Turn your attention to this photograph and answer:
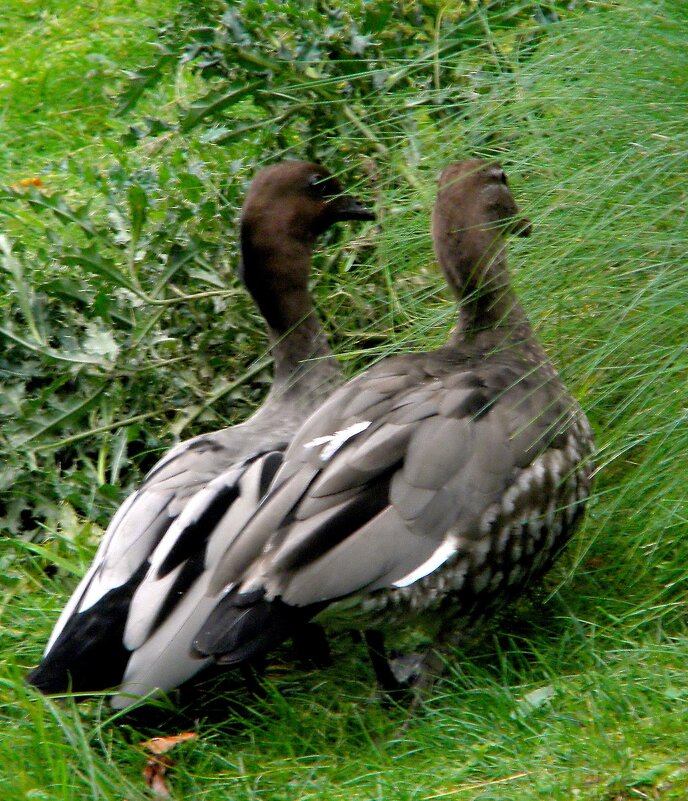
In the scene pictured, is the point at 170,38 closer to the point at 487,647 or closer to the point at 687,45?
the point at 687,45

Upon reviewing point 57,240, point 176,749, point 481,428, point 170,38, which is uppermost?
point 170,38

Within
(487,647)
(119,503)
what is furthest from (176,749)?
(119,503)

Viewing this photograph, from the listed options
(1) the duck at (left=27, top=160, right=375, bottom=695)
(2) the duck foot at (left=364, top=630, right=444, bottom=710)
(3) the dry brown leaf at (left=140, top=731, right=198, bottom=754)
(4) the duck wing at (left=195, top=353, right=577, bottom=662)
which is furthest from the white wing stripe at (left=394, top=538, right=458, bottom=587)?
(3) the dry brown leaf at (left=140, top=731, right=198, bottom=754)

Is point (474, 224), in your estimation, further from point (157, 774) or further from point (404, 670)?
point (157, 774)

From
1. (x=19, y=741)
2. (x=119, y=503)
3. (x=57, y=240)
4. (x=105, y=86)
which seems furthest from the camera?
(x=105, y=86)

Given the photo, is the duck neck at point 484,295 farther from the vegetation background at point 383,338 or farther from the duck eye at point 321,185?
the duck eye at point 321,185

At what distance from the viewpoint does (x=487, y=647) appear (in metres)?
3.63

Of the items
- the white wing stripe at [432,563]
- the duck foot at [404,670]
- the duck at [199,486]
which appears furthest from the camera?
the duck foot at [404,670]

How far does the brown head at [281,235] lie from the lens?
447 cm

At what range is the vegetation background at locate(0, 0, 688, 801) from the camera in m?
3.11

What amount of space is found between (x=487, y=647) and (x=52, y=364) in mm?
2080

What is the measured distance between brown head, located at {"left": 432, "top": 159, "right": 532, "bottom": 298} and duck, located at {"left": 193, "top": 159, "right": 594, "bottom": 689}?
0.46ft

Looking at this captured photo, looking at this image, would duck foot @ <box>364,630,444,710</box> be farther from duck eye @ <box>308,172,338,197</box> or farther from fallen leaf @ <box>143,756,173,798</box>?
duck eye @ <box>308,172,338,197</box>

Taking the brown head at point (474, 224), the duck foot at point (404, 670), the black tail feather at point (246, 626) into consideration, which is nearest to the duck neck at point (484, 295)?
the brown head at point (474, 224)
